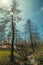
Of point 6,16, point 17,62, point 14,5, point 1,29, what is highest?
point 14,5

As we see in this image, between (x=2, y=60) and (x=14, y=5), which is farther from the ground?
(x=14, y=5)

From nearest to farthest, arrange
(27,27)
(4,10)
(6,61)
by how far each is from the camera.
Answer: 1. (6,61)
2. (4,10)
3. (27,27)

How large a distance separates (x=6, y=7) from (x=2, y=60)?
31.8ft

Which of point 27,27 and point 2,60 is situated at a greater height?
point 27,27

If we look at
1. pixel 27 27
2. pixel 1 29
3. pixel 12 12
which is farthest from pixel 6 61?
pixel 27 27

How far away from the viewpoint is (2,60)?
2762 centimetres

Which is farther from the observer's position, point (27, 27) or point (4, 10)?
point (27, 27)

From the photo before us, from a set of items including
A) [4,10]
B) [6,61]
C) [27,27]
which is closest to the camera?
[6,61]

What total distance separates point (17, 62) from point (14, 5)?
1027 centimetres

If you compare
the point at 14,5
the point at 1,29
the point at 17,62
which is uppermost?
the point at 14,5

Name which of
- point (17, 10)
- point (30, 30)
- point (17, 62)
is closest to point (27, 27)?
point (30, 30)

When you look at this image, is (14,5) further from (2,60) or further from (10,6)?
(2,60)

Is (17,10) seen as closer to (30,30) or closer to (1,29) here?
(1,29)

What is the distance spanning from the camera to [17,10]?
3288 cm
